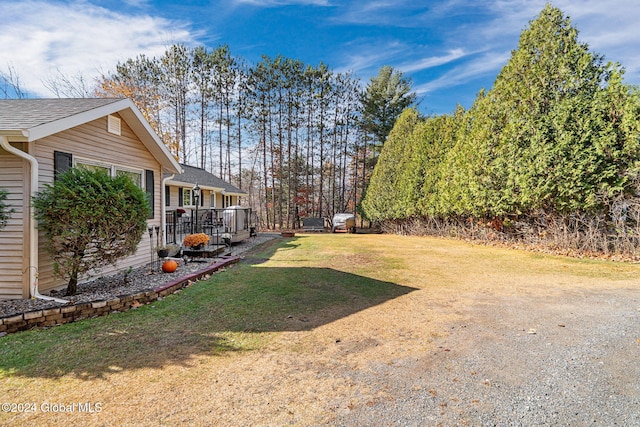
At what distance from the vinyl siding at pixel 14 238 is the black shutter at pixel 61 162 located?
0.47m

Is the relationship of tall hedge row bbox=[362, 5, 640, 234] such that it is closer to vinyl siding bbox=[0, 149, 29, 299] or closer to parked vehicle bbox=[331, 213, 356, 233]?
parked vehicle bbox=[331, 213, 356, 233]

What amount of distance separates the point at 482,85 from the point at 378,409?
1374cm

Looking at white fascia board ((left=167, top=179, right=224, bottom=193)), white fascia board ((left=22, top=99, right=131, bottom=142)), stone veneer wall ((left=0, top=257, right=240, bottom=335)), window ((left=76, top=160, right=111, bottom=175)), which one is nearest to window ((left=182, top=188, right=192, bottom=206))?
white fascia board ((left=167, top=179, right=224, bottom=193))

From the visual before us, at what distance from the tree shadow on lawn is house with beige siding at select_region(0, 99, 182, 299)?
1.65 m

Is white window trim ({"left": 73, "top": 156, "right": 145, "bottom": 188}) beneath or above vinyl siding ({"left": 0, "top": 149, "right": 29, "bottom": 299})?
above

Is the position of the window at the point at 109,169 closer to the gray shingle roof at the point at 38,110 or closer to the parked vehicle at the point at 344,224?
the gray shingle roof at the point at 38,110

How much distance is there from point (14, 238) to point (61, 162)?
1360 millimetres

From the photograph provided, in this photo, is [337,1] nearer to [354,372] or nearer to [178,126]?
[354,372]

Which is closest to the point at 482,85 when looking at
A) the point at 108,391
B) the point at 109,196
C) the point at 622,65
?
the point at 622,65

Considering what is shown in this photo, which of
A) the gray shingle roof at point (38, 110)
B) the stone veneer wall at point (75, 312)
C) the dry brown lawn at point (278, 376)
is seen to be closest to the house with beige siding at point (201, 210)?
the gray shingle roof at point (38, 110)

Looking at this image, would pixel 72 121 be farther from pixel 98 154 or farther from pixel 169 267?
pixel 169 267

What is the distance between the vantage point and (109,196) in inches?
188

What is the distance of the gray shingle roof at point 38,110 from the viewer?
4416 mm

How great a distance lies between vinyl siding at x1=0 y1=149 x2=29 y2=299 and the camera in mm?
4496
